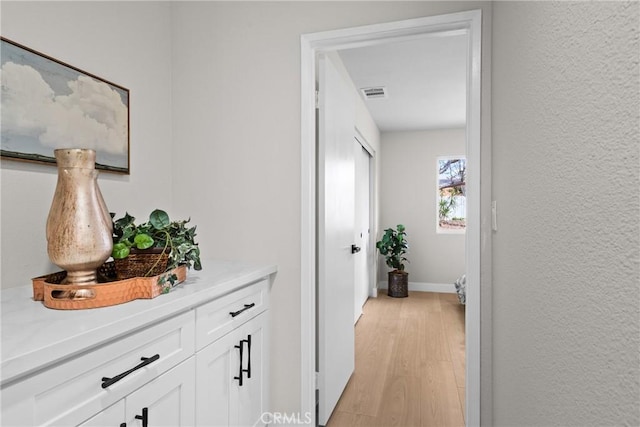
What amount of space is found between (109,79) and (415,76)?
265 centimetres

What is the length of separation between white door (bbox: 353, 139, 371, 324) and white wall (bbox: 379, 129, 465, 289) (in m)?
0.90

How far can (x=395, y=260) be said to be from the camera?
17.6 feet

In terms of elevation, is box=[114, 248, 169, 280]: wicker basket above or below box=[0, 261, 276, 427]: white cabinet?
above

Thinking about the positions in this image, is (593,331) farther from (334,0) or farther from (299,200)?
(334,0)

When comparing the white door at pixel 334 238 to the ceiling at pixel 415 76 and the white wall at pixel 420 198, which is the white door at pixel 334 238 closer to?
the ceiling at pixel 415 76

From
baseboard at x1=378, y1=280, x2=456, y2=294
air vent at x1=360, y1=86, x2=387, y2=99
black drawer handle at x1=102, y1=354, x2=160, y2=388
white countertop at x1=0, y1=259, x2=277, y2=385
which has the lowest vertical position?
baseboard at x1=378, y1=280, x2=456, y2=294

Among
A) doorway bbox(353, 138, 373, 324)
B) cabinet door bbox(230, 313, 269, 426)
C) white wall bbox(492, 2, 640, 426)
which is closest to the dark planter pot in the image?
doorway bbox(353, 138, 373, 324)

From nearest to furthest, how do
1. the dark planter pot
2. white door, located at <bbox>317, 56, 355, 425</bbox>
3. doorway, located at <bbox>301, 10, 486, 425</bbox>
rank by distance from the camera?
doorway, located at <bbox>301, 10, 486, 425</bbox> → white door, located at <bbox>317, 56, 355, 425</bbox> → the dark planter pot

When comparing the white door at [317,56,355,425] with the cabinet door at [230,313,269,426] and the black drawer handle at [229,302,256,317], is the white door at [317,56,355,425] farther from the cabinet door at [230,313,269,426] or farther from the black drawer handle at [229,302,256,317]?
the black drawer handle at [229,302,256,317]

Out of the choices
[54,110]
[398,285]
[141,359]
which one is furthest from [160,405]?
[398,285]

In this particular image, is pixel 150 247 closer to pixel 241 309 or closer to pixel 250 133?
pixel 241 309

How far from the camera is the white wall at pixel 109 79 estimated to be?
128cm

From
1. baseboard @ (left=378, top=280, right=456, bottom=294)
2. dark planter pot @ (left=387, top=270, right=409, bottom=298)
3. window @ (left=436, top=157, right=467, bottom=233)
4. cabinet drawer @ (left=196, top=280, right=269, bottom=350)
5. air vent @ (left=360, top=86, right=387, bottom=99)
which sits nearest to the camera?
cabinet drawer @ (left=196, top=280, right=269, bottom=350)

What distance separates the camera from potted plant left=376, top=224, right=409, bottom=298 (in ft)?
17.4
